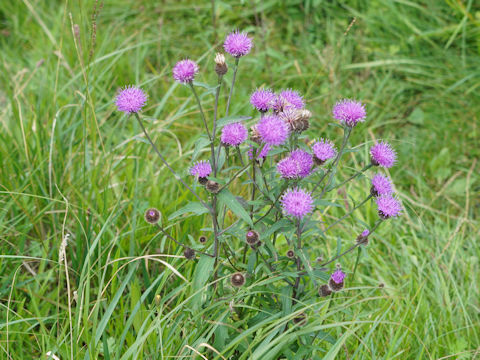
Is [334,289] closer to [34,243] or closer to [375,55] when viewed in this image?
[34,243]

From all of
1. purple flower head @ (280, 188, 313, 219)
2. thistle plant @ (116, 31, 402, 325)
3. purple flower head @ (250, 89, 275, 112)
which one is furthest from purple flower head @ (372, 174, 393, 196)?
purple flower head @ (250, 89, 275, 112)

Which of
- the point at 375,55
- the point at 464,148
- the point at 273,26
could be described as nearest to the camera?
the point at 464,148

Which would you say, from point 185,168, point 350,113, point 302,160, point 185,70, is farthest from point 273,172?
point 185,168

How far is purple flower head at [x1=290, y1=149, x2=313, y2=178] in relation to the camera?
4.53 feet

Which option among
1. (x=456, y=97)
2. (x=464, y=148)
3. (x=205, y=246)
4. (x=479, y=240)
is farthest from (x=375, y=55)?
(x=205, y=246)

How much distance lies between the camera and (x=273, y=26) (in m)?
3.70

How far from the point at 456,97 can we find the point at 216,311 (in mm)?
2291

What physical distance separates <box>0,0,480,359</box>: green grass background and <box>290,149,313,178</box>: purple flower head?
27cm

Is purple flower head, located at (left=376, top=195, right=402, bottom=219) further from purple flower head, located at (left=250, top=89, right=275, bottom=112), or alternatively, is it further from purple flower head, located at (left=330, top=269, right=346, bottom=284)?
purple flower head, located at (left=250, top=89, right=275, bottom=112)

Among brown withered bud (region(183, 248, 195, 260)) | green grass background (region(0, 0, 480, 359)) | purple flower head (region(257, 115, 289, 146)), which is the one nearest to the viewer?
purple flower head (region(257, 115, 289, 146))

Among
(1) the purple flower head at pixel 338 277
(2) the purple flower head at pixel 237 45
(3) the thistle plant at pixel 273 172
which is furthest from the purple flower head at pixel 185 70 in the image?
(1) the purple flower head at pixel 338 277

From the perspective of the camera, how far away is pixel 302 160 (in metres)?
1.39

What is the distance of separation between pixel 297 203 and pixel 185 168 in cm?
121

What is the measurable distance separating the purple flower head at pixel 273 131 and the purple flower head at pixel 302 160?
88 mm
